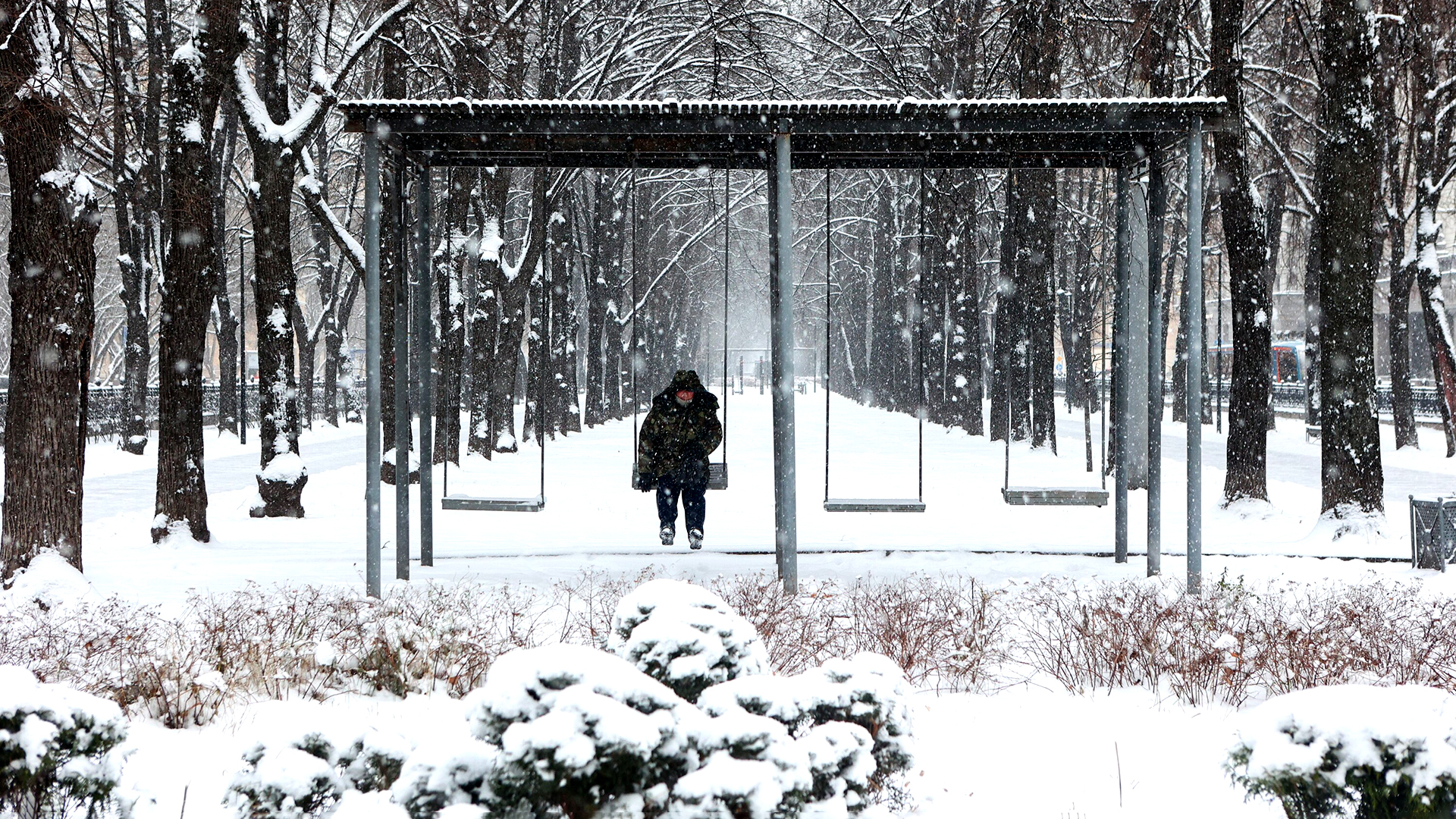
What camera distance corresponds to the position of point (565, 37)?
1816 centimetres

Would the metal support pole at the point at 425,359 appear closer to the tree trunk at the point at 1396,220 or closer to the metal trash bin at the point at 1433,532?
the metal trash bin at the point at 1433,532

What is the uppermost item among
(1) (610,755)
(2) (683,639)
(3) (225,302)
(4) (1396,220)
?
(4) (1396,220)

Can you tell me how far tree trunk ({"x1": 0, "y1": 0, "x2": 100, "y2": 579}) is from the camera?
289 inches

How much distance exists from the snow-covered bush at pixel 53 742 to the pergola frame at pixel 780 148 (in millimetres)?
4095

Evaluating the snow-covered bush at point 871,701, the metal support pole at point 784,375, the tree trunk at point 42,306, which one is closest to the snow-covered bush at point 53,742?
the snow-covered bush at point 871,701

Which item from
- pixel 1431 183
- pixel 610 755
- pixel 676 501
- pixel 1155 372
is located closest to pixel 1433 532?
pixel 1155 372

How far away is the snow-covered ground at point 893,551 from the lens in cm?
424

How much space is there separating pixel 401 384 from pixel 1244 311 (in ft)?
28.5

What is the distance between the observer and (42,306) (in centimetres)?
742

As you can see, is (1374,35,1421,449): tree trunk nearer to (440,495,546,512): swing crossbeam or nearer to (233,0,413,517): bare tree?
(440,495,546,512): swing crossbeam

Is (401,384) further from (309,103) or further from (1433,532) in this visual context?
(1433,532)

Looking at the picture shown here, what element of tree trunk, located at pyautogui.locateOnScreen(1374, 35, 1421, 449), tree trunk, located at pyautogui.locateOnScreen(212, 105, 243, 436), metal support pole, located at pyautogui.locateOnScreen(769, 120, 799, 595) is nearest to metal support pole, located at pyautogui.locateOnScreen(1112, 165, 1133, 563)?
metal support pole, located at pyautogui.locateOnScreen(769, 120, 799, 595)

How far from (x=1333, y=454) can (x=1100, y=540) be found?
86.2 inches

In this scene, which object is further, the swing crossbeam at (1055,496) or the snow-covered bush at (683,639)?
the swing crossbeam at (1055,496)
